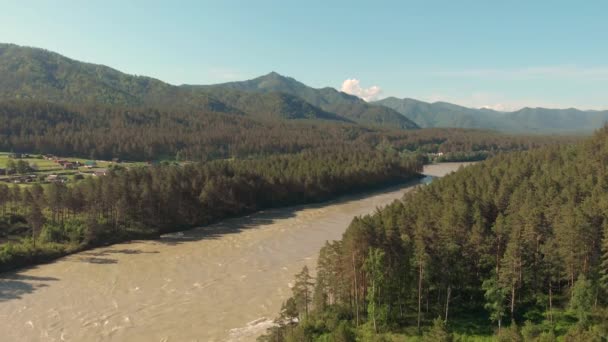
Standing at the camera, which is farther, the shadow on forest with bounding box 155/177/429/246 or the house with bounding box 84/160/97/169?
the house with bounding box 84/160/97/169

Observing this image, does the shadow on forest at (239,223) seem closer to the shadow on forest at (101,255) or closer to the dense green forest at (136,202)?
the dense green forest at (136,202)

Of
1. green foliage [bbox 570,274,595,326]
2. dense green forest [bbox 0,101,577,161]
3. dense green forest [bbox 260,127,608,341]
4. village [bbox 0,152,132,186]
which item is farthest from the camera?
dense green forest [bbox 0,101,577,161]

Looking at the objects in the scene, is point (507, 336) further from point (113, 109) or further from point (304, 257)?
point (113, 109)

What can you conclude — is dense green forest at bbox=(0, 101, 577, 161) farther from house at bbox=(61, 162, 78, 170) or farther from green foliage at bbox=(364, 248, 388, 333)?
green foliage at bbox=(364, 248, 388, 333)

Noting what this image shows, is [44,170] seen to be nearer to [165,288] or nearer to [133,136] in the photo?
[133,136]

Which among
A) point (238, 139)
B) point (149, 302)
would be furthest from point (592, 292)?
point (238, 139)

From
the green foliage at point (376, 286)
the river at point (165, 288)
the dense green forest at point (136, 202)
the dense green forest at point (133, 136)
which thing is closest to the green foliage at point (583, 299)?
the green foliage at point (376, 286)

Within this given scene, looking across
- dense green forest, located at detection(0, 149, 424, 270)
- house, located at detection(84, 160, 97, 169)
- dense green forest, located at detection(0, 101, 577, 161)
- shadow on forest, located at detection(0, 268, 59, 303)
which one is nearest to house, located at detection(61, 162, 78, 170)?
house, located at detection(84, 160, 97, 169)
